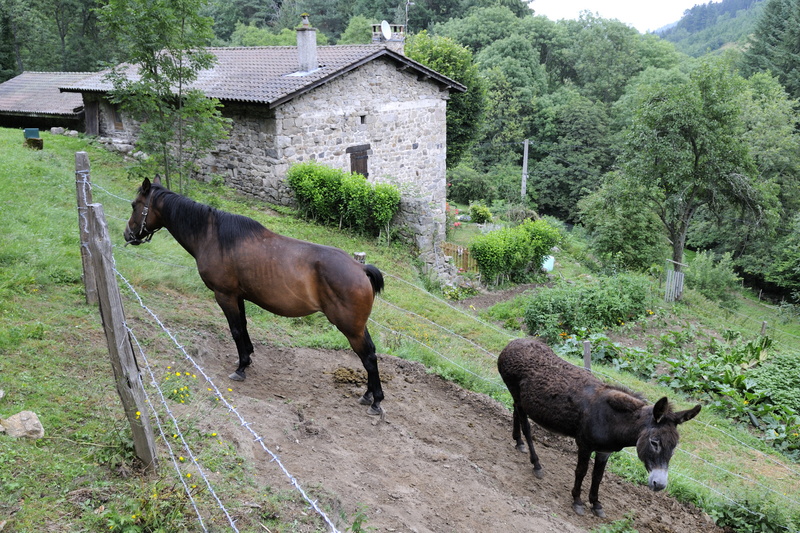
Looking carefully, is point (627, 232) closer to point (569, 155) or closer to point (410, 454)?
point (410, 454)

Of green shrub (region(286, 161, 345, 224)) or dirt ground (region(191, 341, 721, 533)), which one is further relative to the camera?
green shrub (region(286, 161, 345, 224))

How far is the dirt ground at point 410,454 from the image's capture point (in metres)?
5.12

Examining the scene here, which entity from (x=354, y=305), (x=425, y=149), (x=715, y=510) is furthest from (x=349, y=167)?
(x=715, y=510)

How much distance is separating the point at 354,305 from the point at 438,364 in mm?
2656

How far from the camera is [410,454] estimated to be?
6.05 m

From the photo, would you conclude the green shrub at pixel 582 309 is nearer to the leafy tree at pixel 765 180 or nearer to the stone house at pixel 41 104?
the leafy tree at pixel 765 180

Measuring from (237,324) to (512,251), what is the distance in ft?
41.7

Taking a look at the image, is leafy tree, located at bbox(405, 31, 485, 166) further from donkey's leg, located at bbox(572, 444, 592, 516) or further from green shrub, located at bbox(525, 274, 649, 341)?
donkey's leg, located at bbox(572, 444, 592, 516)

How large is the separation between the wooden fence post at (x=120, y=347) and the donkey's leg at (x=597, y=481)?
4103mm

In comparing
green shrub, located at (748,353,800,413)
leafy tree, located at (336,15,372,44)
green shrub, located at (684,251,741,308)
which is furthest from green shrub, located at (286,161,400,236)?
leafy tree, located at (336,15,372,44)

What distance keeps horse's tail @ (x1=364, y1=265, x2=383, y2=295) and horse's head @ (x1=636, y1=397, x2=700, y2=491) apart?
3066 millimetres

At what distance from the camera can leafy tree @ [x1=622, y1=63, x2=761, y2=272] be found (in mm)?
21109

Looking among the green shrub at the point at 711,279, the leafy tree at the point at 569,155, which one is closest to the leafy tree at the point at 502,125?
the leafy tree at the point at 569,155

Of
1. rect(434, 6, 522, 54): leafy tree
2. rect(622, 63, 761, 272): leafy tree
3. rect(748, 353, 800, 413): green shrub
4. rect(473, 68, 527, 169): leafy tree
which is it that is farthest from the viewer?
rect(434, 6, 522, 54): leafy tree
